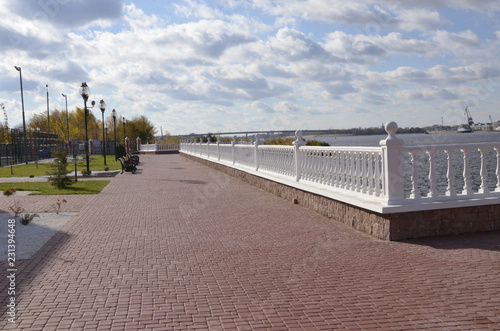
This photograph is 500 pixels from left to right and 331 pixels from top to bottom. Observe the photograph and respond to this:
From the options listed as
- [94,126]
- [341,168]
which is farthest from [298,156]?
[94,126]

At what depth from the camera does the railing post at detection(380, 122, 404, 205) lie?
7.63 meters

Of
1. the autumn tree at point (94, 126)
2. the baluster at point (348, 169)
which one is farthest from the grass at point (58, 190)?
the autumn tree at point (94, 126)

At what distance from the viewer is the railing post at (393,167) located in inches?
301

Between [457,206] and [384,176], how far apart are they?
4.13 ft

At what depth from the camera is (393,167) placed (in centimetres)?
765

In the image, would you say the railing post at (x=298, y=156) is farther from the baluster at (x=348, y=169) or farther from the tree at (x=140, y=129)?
the tree at (x=140, y=129)

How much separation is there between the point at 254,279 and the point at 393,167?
121 inches

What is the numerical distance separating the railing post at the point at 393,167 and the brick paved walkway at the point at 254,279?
2.44 feet

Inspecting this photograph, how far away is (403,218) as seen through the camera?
7664 mm

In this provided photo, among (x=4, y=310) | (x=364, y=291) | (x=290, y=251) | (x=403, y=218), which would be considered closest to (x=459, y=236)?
(x=403, y=218)

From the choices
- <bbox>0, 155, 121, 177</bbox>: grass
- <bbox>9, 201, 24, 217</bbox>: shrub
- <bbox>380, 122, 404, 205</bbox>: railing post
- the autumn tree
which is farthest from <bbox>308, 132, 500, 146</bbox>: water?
the autumn tree

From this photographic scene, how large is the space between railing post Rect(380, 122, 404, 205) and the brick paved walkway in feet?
2.44

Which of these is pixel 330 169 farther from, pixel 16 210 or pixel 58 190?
pixel 58 190

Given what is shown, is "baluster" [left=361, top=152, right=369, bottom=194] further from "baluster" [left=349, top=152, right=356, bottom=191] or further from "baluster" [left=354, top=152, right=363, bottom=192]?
"baluster" [left=349, top=152, right=356, bottom=191]
